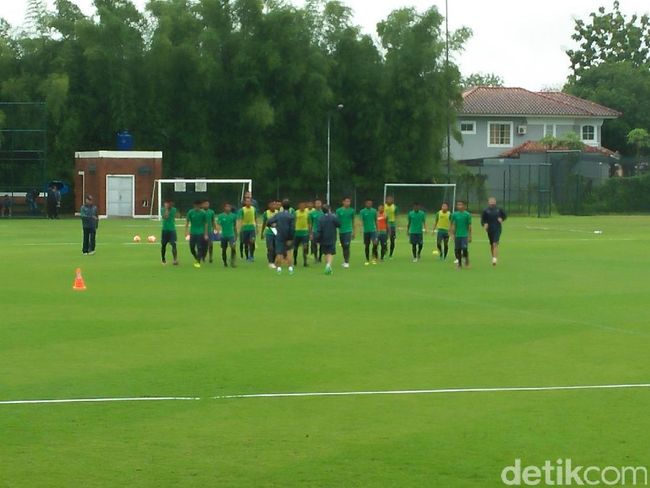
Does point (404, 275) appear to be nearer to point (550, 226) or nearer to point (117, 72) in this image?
point (550, 226)

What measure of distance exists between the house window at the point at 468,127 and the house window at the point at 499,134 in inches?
53.8

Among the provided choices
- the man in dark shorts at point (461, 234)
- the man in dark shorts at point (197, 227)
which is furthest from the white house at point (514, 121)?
the man in dark shorts at point (197, 227)

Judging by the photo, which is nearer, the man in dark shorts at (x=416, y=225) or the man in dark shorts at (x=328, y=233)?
the man in dark shorts at (x=328, y=233)

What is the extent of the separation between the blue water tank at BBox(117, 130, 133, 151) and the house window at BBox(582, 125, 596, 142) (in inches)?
1693

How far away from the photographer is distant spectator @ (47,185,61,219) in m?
65.8

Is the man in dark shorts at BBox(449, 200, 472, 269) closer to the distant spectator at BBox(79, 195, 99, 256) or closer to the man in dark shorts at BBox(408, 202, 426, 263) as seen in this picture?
the man in dark shorts at BBox(408, 202, 426, 263)

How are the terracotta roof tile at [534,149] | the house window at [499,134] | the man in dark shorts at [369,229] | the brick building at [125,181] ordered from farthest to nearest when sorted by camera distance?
the house window at [499,134], the terracotta roof tile at [534,149], the brick building at [125,181], the man in dark shorts at [369,229]

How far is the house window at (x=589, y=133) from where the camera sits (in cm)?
10056

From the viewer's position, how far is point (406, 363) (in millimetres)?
15164

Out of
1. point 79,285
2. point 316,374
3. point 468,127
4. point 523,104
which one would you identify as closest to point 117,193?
point 468,127

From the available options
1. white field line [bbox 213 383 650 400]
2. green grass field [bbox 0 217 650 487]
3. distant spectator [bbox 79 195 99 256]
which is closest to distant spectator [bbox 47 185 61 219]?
distant spectator [bbox 79 195 99 256]

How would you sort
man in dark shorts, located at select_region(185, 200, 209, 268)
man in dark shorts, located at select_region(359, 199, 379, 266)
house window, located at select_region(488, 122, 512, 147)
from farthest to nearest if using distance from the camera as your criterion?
house window, located at select_region(488, 122, 512, 147) → man in dark shorts, located at select_region(359, 199, 379, 266) → man in dark shorts, located at select_region(185, 200, 209, 268)

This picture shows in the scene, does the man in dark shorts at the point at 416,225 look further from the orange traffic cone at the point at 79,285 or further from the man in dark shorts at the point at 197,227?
the orange traffic cone at the point at 79,285

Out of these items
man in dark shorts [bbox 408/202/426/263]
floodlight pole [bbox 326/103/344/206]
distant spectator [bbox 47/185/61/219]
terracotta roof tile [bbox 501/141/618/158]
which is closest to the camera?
man in dark shorts [bbox 408/202/426/263]
